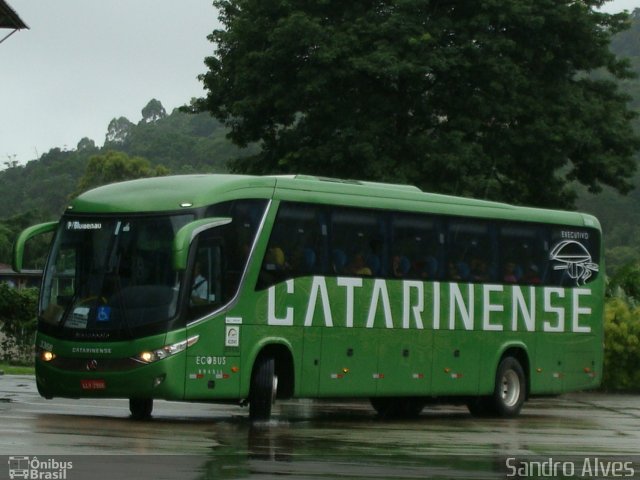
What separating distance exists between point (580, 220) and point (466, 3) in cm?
1589

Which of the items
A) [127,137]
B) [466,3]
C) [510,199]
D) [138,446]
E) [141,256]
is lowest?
[138,446]

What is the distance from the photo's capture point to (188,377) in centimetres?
1894

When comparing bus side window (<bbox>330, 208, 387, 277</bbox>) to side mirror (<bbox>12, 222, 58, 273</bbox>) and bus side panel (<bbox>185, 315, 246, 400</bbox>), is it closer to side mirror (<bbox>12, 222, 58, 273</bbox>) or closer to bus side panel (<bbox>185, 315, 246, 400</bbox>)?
Result: bus side panel (<bbox>185, 315, 246, 400</bbox>)

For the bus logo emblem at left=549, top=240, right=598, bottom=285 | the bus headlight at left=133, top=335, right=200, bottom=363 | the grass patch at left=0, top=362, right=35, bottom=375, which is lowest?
the grass patch at left=0, top=362, right=35, bottom=375

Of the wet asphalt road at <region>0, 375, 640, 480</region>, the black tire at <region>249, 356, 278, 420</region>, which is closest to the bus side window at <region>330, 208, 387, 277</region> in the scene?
the black tire at <region>249, 356, 278, 420</region>

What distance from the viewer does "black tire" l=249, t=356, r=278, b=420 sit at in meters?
19.7

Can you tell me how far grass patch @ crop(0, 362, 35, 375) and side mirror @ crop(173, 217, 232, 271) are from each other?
53.4 ft

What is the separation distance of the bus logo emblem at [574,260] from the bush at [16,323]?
1709 centimetres

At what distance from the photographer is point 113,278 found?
19.1m

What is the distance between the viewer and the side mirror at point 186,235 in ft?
59.4

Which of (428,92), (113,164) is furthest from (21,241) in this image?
(113,164)

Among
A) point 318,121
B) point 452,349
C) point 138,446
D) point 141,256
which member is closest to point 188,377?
point 141,256

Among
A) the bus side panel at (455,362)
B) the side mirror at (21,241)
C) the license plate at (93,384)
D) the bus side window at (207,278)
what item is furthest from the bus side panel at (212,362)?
the bus side panel at (455,362)

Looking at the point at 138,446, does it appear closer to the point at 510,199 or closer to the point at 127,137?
the point at 510,199
